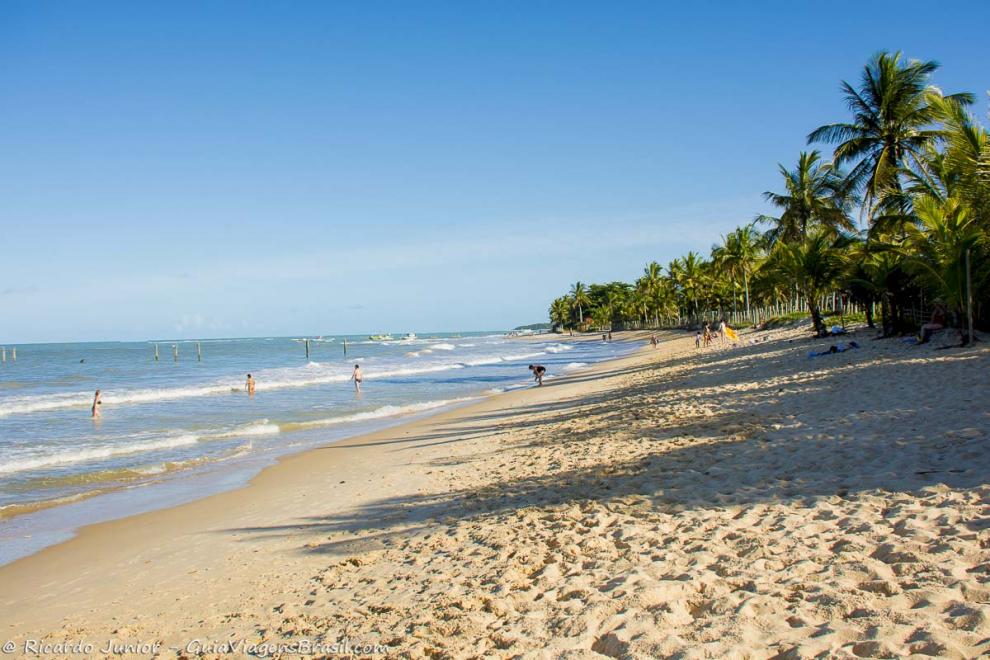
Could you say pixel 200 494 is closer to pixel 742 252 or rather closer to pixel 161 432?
pixel 161 432

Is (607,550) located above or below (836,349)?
below

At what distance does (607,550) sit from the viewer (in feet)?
16.7

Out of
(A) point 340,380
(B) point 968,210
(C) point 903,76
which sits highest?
(C) point 903,76

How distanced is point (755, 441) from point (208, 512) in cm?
752

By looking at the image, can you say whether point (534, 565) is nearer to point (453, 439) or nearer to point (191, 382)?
point (453, 439)

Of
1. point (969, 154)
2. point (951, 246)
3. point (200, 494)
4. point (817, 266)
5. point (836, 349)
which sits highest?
point (969, 154)

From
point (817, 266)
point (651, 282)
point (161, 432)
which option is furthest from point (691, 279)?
point (161, 432)

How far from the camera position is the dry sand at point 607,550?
142 inches

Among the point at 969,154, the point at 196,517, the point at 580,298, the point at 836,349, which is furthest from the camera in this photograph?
the point at 580,298

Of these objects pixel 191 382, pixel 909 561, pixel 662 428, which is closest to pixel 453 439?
pixel 662 428

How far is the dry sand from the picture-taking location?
11.9 ft

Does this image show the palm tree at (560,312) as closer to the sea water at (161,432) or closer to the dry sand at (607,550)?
the sea water at (161,432)

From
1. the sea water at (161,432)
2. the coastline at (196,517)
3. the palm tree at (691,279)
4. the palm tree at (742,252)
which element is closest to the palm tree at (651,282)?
the palm tree at (691,279)

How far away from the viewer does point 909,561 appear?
395cm
